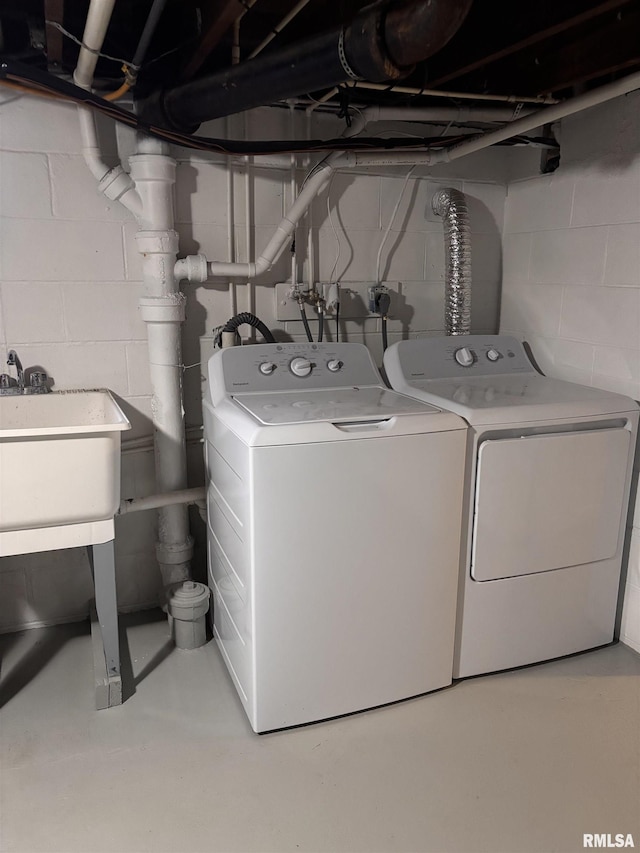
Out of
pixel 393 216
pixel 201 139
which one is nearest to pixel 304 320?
pixel 393 216

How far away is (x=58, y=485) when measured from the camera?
5.74 ft

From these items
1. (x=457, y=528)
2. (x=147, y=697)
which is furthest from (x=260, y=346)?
(x=147, y=697)

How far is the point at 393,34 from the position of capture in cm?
142

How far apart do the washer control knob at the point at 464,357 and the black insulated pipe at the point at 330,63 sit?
112 cm

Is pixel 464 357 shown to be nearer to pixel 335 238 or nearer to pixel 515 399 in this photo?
pixel 515 399

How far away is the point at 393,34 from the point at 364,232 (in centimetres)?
122

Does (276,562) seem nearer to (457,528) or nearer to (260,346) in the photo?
(457,528)

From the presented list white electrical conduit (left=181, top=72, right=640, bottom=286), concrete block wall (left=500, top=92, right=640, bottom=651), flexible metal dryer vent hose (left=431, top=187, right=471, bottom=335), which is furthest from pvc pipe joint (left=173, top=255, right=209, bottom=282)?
concrete block wall (left=500, top=92, right=640, bottom=651)

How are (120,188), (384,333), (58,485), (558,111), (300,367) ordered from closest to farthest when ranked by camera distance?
1. (58,485)
2. (558,111)
3. (120,188)
4. (300,367)
5. (384,333)

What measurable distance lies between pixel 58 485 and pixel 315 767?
1042 mm

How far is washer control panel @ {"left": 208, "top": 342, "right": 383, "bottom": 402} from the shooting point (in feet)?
7.30

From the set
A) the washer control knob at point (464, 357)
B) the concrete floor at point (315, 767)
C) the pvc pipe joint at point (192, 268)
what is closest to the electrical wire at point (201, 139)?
the pvc pipe joint at point (192, 268)

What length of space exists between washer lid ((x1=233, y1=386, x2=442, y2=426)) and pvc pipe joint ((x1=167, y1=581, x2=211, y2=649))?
73 centimetres

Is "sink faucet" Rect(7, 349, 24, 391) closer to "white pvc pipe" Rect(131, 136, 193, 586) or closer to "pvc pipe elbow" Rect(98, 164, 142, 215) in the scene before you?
"white pvc pipe" Rect(131, 136, 193, 586)
